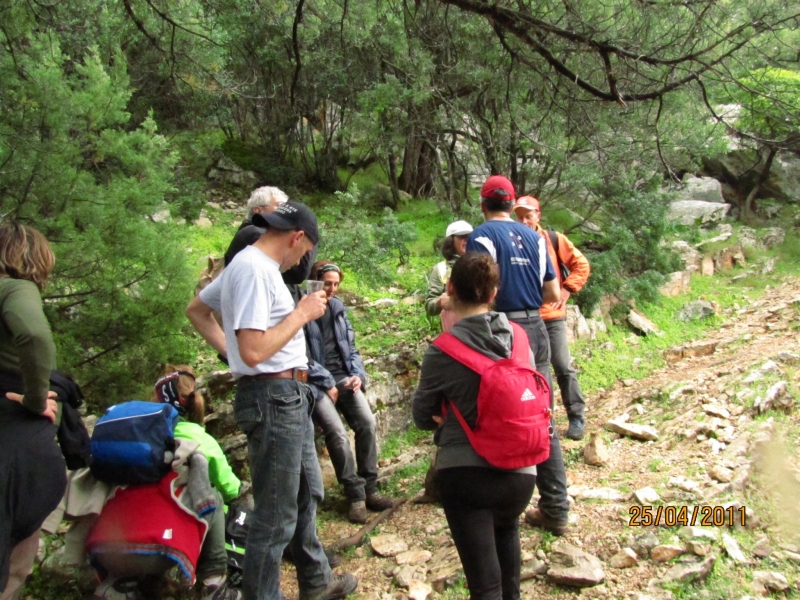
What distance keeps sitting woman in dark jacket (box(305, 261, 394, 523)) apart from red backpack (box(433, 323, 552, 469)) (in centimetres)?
179

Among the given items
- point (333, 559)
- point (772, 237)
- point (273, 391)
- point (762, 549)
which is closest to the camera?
point (273, 391)

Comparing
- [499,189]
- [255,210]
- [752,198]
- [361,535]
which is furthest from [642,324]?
[752,198]

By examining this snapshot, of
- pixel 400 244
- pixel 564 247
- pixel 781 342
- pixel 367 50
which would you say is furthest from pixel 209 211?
pixel 781 342

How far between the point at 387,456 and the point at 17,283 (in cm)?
340

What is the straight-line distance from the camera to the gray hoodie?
223cm

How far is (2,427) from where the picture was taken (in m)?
2.40

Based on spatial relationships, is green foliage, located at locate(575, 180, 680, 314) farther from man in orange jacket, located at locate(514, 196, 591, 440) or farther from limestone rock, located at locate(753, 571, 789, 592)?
limestone rock, located at locate(753, 571, 789, 592)

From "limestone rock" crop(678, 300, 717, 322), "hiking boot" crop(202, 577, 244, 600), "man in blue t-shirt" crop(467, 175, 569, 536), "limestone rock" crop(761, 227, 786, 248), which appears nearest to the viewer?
"hiking boot" crop(202, 577, 244, 600)

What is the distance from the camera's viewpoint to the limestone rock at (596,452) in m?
4.14

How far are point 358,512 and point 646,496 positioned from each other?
5.69ft

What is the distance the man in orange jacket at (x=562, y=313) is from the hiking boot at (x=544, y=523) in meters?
1.27

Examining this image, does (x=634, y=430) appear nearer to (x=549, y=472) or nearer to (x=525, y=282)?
(x=549, y=472)

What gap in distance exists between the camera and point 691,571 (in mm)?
2760

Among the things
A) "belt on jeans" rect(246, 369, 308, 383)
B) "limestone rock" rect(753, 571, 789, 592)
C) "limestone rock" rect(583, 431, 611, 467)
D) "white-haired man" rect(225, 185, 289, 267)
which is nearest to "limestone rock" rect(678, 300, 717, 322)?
"limestone rock" rect(583, 431, 611, 467)
